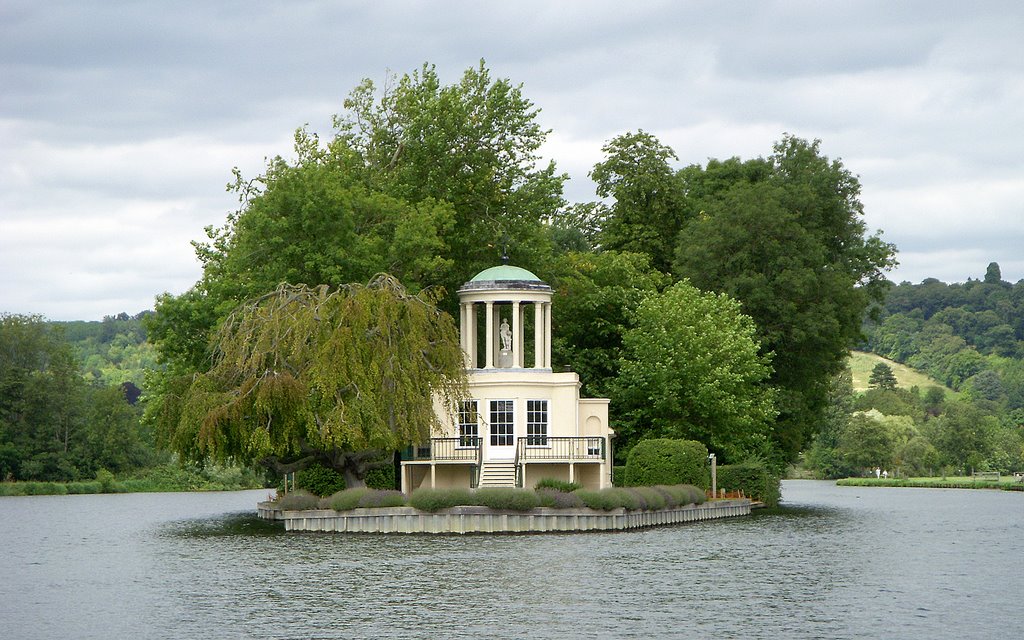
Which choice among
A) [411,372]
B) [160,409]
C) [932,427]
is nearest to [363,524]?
[411,372]

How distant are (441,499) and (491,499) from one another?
159cm

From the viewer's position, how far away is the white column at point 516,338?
52375 millimetres

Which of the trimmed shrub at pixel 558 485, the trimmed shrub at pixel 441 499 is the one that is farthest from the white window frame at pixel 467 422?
the trimmed shrub at pixel 441 499

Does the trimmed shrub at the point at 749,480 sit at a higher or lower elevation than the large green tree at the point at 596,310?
lower

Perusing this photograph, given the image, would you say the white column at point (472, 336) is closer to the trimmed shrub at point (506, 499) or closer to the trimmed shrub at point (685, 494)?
the trimmed shrub at point (685, 494)

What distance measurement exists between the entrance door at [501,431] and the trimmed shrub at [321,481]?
19.8 ft

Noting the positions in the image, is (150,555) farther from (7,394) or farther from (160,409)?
(7,394)

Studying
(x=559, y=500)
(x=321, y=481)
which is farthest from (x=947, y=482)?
(x=559, y=500)

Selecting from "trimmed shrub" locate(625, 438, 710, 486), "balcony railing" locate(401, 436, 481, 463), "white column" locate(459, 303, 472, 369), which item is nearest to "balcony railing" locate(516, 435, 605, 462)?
"balcony railing" locate(401, 436, 481, 463)

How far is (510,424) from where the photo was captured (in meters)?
51.3

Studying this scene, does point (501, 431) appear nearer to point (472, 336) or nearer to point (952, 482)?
point (472, 336)

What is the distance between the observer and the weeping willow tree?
1783 inches

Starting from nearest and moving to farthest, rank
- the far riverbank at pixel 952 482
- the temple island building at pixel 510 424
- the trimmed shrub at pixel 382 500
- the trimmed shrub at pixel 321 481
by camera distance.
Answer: the trimmed shrub at pixel 382 500, the temple island building at pixel 510 424, the trimmed shrub at pixel 321 481, the far riverbank at pixel 952 482

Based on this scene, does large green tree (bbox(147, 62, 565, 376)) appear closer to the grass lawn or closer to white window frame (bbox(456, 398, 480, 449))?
white window frame (bbox(456, 398, 480, 449))
